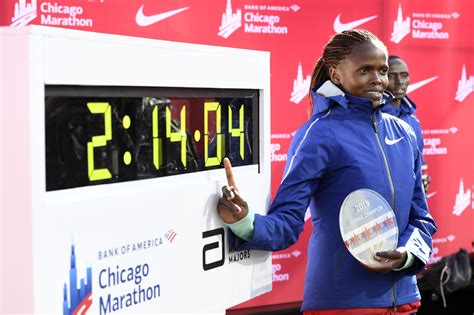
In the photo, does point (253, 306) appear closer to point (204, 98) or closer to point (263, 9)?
point (263, 9)

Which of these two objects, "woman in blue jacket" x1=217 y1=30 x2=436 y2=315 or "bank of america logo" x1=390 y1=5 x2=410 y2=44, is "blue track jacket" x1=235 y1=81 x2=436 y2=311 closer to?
"woman in blue jacket" x1=217 y1=30 x2=436 y2=315

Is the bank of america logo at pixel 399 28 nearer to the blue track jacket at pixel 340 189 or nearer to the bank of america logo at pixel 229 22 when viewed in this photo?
the bank of america logo at pixel 229 22

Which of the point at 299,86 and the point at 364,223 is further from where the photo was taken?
the point at 299,86

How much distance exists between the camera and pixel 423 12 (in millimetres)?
6109

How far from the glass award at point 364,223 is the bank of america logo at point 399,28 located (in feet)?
10.8

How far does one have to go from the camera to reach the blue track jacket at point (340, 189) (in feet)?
9.17

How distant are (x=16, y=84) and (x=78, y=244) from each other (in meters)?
0.39

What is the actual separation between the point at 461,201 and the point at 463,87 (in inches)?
33.4

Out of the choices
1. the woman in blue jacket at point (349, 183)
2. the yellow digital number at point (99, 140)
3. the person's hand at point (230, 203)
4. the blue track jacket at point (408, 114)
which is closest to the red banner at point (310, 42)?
the blue track jacket at point (408, 114)

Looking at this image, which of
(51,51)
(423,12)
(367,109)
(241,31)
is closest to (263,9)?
(241,31)

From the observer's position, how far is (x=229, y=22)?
5031mm

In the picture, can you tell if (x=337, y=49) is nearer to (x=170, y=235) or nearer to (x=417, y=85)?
(x=170, y=235)

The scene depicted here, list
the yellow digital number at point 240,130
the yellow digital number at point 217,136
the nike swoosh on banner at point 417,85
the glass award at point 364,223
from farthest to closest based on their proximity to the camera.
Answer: the nike swoosh on banner at point 417,85 → the glass award at point 364,223 → the yellow digital number at point 240,130 → the yellow digital number at point 217,136

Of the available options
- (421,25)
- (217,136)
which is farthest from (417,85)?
(217,136)
